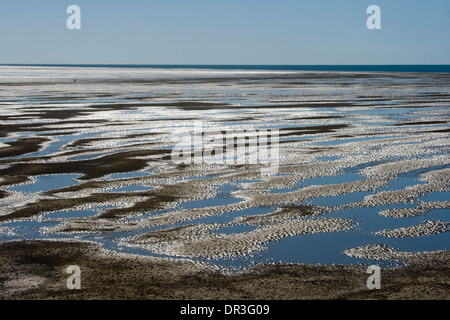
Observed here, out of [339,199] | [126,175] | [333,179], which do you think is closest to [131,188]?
[126,175]

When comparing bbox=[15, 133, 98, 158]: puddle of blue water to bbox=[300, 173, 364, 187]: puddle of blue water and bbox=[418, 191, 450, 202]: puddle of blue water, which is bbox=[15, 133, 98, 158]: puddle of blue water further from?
bbox=[418, 191, 450, 202]: puddle of blue water

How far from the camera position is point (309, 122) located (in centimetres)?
3138

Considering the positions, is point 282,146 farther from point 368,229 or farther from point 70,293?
point 70,293

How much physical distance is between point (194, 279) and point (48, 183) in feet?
27.7

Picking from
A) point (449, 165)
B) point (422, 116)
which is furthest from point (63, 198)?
point (422, 116)

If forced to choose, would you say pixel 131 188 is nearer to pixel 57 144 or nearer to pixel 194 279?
pixel 194 279

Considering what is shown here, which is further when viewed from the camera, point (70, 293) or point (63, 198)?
point (63, 198)

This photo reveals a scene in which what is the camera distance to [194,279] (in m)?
9.61

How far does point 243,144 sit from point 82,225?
11382mm

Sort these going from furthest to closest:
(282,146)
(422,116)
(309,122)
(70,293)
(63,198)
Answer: (422,116) → (309,122) → (282,146) → (63,198) → (70,293)

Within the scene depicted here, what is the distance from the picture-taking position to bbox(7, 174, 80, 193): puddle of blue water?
16.0 m

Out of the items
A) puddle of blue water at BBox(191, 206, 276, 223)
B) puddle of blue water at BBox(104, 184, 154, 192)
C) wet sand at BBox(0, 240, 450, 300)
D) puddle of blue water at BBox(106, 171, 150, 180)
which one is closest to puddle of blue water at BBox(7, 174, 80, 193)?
puddle of blue water at BBox(106, 171, 150, 180)

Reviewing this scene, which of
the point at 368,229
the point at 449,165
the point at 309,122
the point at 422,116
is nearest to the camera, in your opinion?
the point at 368,229

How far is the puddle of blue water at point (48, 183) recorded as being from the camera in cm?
1603
